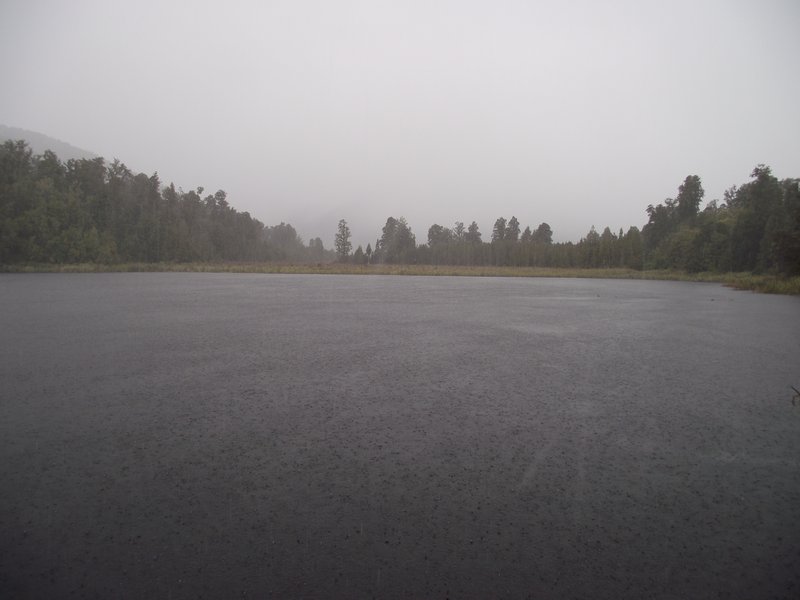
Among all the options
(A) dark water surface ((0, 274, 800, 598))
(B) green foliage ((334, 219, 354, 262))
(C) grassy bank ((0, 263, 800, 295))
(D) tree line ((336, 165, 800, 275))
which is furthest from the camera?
(B) green foliage ((334, 219, 354, 262))

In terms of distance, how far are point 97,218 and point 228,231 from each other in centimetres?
3590

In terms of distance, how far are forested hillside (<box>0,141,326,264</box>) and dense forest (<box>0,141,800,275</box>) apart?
0.16 m

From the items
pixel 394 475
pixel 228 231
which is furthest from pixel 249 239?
pixel 394 475

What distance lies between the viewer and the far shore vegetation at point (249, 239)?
52750 mm

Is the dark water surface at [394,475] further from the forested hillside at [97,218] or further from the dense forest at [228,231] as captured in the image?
the forested hillside at [97,218]

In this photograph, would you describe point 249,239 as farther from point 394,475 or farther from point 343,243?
point 394,475

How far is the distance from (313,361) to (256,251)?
115 metres

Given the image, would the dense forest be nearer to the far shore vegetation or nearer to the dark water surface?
the far shore vegetation

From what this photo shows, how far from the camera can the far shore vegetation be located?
52.8 m

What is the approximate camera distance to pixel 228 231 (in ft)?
335

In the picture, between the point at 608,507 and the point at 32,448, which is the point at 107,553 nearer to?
the point at 32,448

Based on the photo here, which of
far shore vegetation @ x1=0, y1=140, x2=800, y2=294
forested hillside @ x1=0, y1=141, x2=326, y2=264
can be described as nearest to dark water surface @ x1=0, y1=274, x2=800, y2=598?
far shore vegetation @ x1=0, y1=140, x2=800, y2=294

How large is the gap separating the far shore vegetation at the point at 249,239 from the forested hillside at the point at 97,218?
6.3 inches

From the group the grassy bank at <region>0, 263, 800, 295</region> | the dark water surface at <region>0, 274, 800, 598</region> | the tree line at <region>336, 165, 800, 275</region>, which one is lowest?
the dark water surface at <region>0, 274, 800, 598</region>
